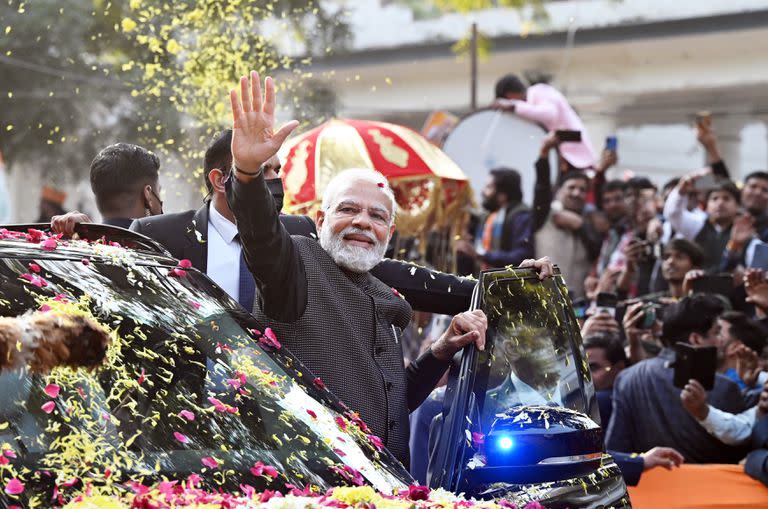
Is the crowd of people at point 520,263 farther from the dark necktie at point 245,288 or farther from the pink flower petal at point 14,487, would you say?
the pink flower petal at point 14,487

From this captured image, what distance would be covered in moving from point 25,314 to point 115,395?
0.29 m

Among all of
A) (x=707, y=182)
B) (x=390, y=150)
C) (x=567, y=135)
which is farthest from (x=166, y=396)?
(x=707, y=182)

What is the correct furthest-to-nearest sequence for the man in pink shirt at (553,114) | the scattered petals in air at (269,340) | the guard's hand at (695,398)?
the man in pink shirt at (553,114), the guard's hand at (695,398), the scattered petals in air at (269,340)

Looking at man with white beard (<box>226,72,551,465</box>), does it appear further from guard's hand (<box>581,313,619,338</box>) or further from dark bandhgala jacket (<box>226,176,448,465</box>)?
guard's hand (<box>581,313,619,338</box>)

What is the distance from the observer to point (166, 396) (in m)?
3.31

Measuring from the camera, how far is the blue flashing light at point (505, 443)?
361 cm

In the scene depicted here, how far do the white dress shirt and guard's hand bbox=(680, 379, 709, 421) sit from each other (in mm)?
2769

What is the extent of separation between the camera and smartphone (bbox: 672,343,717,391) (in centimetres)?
686

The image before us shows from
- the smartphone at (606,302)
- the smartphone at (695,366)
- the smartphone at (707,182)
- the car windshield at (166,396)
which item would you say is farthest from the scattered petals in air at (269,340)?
the smartphone at (707,182)

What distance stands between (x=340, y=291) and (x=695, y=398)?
2.92m

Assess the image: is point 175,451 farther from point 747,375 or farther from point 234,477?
point 747,375

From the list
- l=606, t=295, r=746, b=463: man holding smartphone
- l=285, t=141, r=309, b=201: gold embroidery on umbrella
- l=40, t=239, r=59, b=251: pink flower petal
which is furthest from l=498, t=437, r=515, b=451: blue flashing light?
l=285, t=141, r=309, b=201: gold embroidery on umbrella

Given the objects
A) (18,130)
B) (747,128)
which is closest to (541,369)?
(18,130)

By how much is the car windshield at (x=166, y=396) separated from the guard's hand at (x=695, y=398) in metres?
3.47
